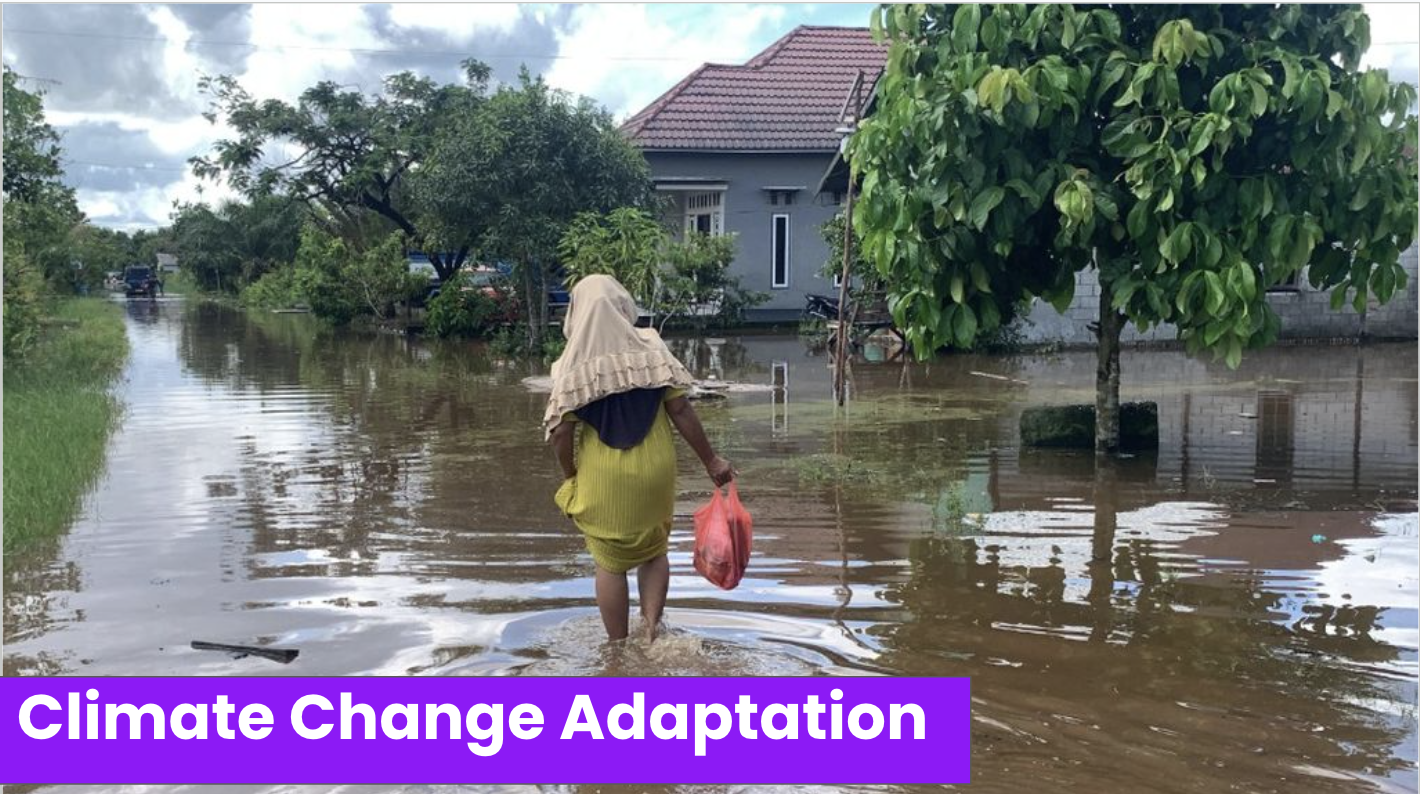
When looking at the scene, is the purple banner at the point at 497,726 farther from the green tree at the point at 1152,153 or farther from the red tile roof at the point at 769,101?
the red tile roof at the point at 769,101

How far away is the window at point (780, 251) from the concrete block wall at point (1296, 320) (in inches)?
307

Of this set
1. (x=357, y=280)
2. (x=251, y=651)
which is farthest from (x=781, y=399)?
(x=357, y=280)

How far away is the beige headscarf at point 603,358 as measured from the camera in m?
4.95

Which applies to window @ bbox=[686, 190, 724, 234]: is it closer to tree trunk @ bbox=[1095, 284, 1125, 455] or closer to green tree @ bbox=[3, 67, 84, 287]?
green tree @ bbox=[3, 67, 84, 287]

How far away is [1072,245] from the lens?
8.96 meters

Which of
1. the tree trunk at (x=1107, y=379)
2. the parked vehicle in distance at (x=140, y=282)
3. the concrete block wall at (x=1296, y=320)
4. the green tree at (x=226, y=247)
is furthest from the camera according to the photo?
the parked vehicle in distance at (x=140, y=282)

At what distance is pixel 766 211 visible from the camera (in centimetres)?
2791

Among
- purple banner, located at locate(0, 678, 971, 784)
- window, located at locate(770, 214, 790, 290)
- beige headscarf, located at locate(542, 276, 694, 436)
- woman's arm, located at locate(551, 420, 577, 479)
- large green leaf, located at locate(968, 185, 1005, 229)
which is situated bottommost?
purple banner, located at locate(0, 678, 971, 784)

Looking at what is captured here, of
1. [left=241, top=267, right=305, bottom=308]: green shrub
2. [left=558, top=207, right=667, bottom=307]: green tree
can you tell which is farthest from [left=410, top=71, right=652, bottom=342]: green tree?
[left=241, top=267, right=305, bottom=308]: green shrub

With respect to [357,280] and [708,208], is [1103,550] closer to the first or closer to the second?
[708,208]

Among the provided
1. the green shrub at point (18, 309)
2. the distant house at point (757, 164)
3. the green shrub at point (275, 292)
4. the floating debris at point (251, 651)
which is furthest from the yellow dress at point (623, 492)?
the green shrub at point (275, 292)

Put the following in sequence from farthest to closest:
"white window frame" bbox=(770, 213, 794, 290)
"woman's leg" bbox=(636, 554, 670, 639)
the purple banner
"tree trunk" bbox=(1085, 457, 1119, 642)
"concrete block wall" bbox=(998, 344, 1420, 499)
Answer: "white window frame" bbox=(770, 213, 794, 290), "concrete block wall" bbox=(998, 344, 1420, 499), "tree trunk" bbox=(1085, 457, 1119, 642), "woman's leg" bbox=(636, 554, 670, 639), the purple banner

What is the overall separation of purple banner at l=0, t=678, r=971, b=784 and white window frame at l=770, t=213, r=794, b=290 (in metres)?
23.6

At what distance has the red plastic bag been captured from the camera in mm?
5340
